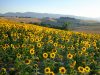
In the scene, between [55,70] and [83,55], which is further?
[83,55]

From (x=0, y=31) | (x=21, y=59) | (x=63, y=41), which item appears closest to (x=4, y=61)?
(x=21, y=59)

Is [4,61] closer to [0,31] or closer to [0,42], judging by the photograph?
[0,42]

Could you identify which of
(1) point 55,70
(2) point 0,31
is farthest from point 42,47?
(2) point 0,31

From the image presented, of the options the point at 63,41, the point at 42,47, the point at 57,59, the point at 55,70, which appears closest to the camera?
the point at 55,70

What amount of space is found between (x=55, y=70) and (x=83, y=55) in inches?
77.2

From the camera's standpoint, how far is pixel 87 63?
1105 cm

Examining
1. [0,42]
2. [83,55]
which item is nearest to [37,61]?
[83,55]

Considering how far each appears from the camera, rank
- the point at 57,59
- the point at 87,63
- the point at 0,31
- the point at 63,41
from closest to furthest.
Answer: the point at 87,63
the point at 57,59
the point at 63,41
the point at 0,31

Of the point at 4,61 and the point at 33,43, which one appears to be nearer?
the point at 4,61

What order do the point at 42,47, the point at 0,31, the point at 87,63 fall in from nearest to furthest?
the point at 87,63
the point at 42,47
the point at 0,31

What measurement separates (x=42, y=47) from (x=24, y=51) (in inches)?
51.2

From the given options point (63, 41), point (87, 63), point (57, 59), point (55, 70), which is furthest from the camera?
point (63, 41)

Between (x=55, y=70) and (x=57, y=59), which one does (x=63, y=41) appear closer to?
(x=57, y=59)

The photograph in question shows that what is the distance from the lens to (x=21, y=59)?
35.5 feet
